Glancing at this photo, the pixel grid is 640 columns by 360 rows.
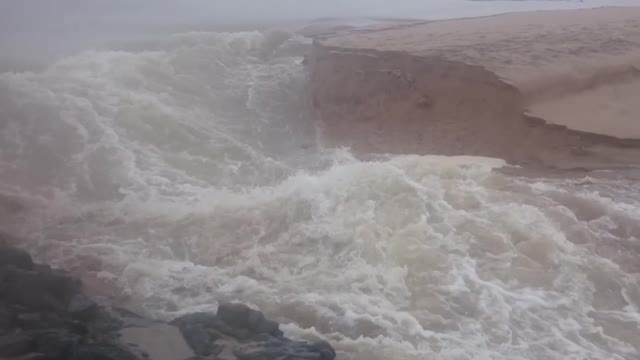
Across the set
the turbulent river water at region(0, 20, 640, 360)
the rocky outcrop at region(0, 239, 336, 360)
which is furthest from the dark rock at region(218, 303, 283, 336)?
the turbulent river water at region(0, 20, 640, 360)

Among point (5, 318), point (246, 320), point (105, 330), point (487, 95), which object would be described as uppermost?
point (487, 95)

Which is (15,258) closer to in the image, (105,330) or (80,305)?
(80,305)

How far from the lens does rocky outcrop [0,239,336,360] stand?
3.82 metres

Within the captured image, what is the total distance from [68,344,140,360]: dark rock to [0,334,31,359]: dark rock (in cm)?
28

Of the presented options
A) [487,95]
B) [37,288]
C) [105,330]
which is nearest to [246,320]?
[105,330]

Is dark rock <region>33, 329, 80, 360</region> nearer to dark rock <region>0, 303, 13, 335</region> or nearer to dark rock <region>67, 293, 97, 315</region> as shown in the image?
dark rock <region>0, 303, 13, 335</region>

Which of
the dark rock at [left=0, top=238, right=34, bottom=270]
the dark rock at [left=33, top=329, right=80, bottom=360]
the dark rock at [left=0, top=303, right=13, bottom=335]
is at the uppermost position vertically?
the dark rock at [left=0, top=238, right=34, bottom=270]

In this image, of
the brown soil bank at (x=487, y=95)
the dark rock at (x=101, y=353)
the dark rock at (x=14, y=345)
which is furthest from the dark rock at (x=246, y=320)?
the brown soil bank at (x=487, y=95)

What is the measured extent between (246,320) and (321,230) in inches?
61.5

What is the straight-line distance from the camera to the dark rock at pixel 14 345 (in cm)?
373

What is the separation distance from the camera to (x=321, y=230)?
19.3 feet

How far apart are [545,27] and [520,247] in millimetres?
6589

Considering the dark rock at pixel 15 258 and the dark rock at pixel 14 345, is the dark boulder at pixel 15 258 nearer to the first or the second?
the dark rock at pixel 15 258

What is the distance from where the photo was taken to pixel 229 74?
10.3 meters
